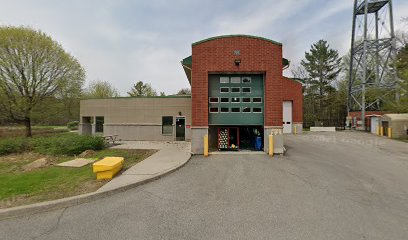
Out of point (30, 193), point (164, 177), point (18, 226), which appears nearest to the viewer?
point (18, 226)

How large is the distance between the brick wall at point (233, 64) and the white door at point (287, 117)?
1416cm

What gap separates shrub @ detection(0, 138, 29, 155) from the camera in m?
10.7

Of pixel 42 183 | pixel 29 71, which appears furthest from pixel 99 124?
pixel 42 183

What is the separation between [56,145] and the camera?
10344 millimetres

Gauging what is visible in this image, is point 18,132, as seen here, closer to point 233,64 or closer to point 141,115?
point 141,115

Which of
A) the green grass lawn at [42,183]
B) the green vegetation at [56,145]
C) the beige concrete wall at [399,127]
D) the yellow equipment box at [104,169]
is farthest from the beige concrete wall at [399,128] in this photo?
the green vegetation at [56,145]

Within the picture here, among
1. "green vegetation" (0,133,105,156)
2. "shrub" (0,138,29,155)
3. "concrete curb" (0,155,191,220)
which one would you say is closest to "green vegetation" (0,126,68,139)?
"shrub" (0,138,29,155)

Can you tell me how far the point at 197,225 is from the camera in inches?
141

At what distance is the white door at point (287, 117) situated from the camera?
22.3 meters

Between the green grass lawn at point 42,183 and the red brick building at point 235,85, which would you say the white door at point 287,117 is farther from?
the green grass lawn at point 42,183

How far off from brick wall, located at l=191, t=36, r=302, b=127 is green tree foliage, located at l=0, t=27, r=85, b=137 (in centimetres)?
1762

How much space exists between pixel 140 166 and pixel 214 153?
13.6 feet

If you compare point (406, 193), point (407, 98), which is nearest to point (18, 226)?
point (406, 193)

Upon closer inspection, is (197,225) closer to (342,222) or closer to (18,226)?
(342,222)
